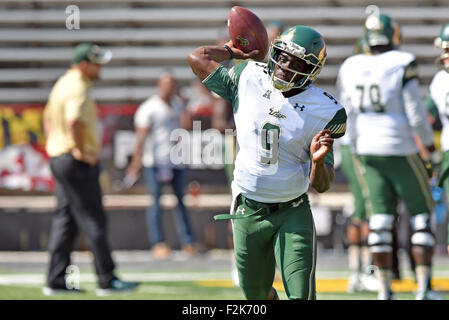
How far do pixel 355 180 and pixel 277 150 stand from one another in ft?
9.99

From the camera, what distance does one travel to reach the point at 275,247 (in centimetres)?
501

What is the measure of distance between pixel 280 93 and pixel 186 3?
952 centimetres

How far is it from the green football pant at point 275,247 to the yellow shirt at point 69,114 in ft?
9.60

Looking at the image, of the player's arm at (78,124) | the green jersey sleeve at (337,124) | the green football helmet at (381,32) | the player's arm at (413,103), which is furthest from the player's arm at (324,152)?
the player's arm at (78,124)

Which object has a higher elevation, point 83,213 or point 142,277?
point 83,213

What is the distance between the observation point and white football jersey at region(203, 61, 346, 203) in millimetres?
4930

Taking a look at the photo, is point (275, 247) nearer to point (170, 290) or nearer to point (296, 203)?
point (296, 203)

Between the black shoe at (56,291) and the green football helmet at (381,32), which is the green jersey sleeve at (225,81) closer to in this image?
the green football helmet at (381,32)

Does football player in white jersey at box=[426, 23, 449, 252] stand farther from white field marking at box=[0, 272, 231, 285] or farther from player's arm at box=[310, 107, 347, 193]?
white field marking at box=[0, 272, 231, 285]

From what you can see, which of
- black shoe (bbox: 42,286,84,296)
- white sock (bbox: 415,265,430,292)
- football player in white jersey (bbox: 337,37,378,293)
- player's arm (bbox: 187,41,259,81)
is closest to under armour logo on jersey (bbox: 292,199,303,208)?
player's arm (bbox: 187,41,259,81)

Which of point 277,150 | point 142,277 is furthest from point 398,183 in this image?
point 142,277

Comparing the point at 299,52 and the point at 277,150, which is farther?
the point at 277,150

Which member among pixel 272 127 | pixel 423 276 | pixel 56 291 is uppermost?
pixel 272 127

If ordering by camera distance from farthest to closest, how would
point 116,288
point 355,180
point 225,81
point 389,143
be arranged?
point 355,180 → point 116,288 → point 389,143 → point 225,81
